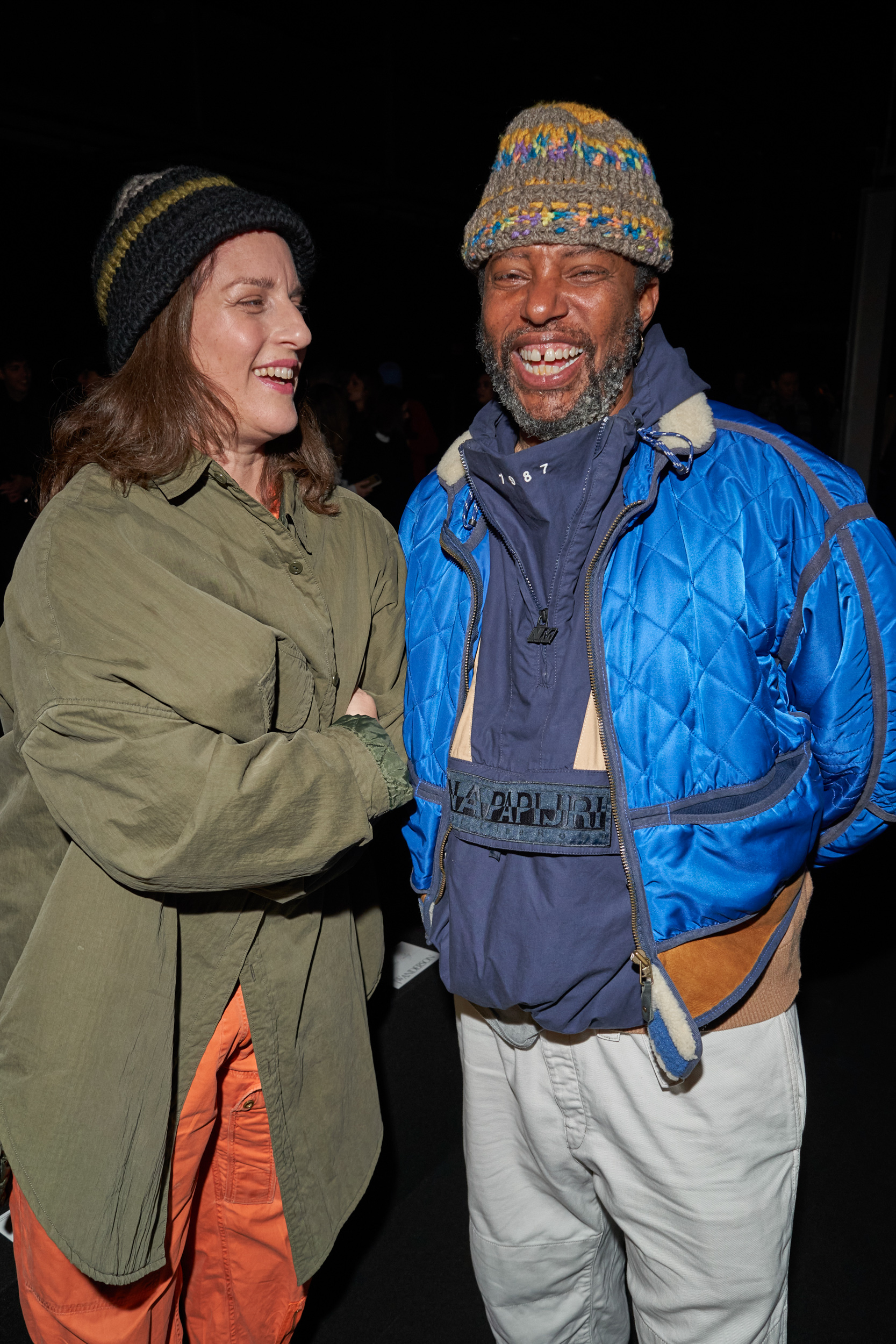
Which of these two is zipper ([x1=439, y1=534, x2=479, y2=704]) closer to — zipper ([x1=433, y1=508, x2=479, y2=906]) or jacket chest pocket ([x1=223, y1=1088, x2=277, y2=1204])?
zipper ([x1=433, y1=508, x2=479, y2=906])

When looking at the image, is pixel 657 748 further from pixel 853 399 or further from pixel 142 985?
pixel 853 399

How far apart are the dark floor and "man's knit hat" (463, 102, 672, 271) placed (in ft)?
6.50

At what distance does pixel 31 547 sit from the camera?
47.8 inches

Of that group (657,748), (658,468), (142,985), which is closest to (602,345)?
(658,468)

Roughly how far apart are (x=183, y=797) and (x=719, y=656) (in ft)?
2.29

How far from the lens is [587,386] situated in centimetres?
141

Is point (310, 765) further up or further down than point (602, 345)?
further down

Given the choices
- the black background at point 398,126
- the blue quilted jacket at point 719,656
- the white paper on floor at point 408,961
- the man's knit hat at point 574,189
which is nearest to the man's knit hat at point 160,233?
the man's knit hat at point 574,189

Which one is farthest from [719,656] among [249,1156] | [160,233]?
[249,1156]

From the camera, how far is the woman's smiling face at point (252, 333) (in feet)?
4.42

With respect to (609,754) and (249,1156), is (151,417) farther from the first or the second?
(249,1156)

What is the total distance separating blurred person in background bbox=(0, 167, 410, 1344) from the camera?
116 cm

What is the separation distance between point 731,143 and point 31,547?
40.6 ft

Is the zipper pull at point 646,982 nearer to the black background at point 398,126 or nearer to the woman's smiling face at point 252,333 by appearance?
the woman's smiling face at point 252,333
